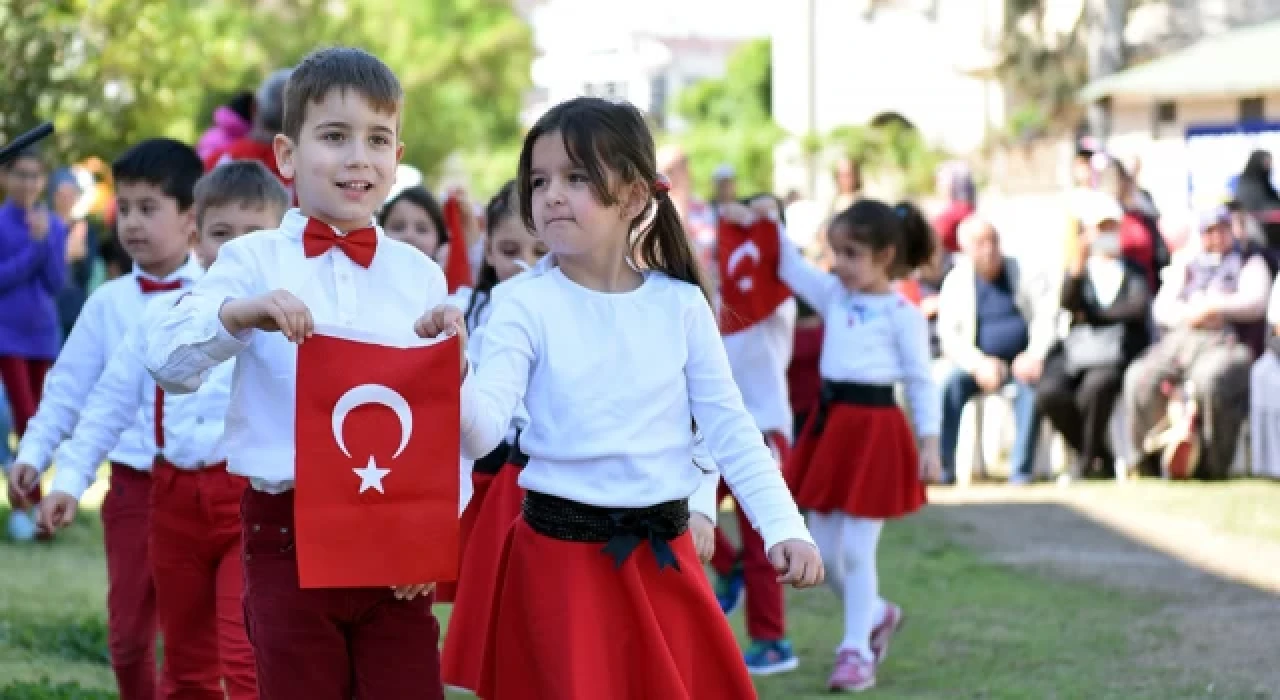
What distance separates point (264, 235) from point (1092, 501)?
914 cm

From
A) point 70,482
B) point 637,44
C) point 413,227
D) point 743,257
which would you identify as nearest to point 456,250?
point 413,227

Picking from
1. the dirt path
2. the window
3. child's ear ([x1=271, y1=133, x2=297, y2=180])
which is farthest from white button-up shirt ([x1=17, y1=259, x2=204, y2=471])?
the window

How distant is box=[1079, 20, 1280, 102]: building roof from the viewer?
2192 centimetres

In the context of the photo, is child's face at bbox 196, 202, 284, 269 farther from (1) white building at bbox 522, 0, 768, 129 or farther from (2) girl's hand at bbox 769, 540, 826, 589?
(1) white building at bbox 522, 0, 768, 129

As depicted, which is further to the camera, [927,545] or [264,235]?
[927,545]

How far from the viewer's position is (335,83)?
4121mm

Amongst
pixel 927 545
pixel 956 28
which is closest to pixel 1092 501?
pixel 927 545

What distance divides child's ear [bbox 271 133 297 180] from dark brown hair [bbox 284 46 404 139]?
0.06 ft

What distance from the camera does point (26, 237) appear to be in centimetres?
1197

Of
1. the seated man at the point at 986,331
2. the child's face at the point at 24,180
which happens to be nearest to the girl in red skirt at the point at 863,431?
the child's face at the point at 24,180

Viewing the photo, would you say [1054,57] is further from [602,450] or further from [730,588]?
[602,450]

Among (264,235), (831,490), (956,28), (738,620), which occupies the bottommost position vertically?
(738,620)

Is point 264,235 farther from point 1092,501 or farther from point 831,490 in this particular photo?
point 1092,501

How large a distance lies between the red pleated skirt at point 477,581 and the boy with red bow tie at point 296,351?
617 mm
